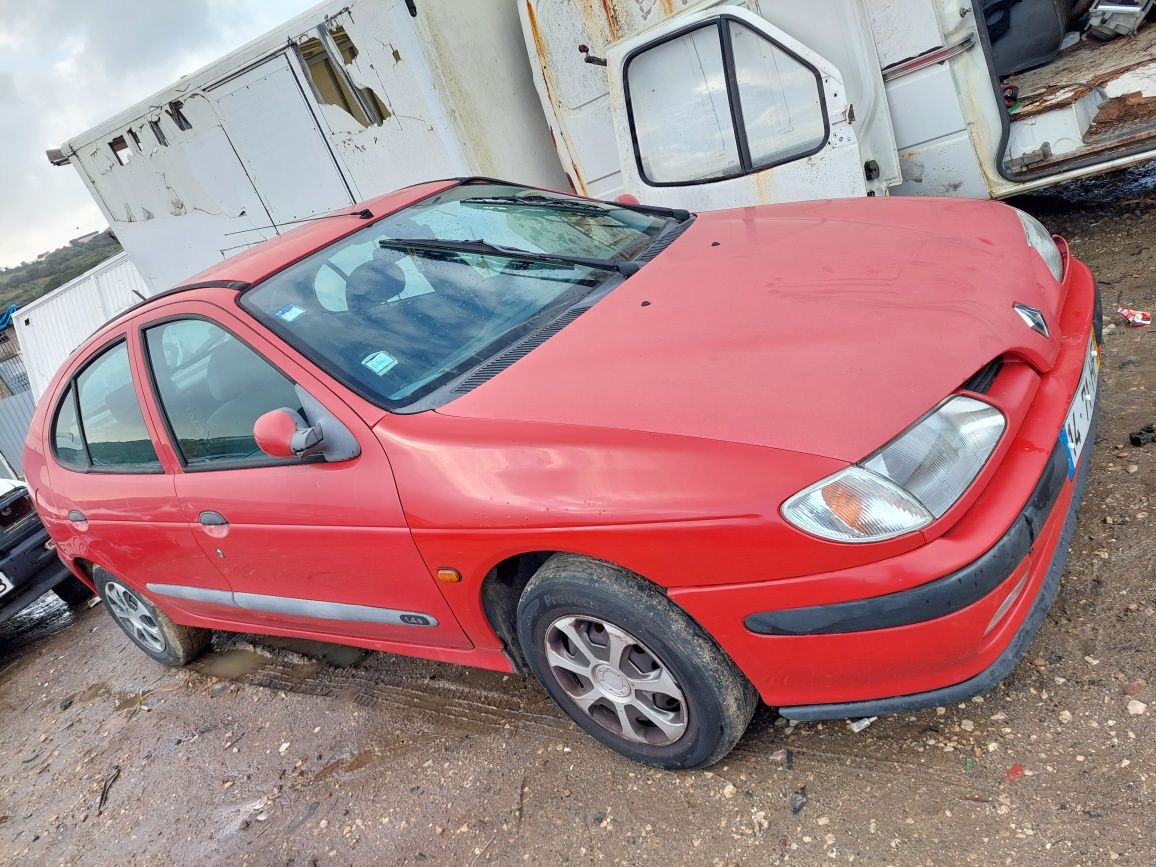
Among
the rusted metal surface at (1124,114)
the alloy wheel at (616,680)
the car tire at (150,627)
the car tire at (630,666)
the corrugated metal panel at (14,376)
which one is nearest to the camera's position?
the car tire at (630,666)

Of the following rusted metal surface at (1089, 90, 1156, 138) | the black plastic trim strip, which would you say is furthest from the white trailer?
the black plastic trim strip

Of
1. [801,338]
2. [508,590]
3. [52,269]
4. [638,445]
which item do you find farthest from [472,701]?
[52,269]

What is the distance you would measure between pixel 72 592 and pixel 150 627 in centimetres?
218

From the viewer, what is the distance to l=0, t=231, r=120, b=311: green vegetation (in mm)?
25375

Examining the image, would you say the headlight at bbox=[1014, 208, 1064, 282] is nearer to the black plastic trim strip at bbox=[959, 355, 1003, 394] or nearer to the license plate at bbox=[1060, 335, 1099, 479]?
the license plate at bbox=[1060, 335, 1099, 479]

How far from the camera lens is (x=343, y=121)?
5.80 metres

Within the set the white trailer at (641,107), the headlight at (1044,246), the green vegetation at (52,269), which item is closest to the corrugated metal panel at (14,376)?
the white trailer at (641,107)

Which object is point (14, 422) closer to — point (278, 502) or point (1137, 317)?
point (278, 502)

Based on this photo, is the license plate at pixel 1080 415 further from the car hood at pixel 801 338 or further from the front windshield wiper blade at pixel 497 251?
the front windshield wiper blade at pixel 497 251

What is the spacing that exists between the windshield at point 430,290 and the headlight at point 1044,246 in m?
1.26

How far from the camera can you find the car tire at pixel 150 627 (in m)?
3.96

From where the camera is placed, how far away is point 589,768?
249 cm

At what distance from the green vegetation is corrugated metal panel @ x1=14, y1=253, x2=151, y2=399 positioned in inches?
531

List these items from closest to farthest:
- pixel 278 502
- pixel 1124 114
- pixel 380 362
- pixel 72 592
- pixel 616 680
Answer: pixel 616 680 < pixel 380 362 < pixel 278 502 < pixel 1124 114 < pixel 72 592
